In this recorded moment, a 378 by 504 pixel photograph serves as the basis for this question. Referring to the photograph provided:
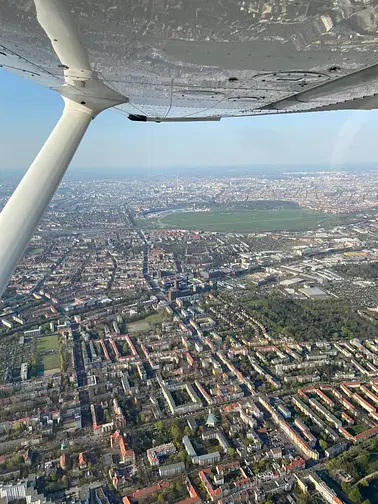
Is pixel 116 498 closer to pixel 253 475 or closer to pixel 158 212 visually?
pixel 253 475

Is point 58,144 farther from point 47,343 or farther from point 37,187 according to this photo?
point 47,343

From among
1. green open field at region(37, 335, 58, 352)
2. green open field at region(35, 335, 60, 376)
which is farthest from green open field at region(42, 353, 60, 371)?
green open field at region(37, 335, 58, 352)

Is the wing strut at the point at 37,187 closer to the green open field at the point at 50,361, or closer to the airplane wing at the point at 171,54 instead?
the airplane wing at the point at 171,54

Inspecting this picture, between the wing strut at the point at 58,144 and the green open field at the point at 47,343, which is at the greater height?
the wing strut at the point at 58,144

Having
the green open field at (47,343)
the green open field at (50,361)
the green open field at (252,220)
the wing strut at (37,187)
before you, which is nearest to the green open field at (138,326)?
the green open field at (47,343)

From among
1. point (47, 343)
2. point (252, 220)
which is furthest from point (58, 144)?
point (252, 220)
